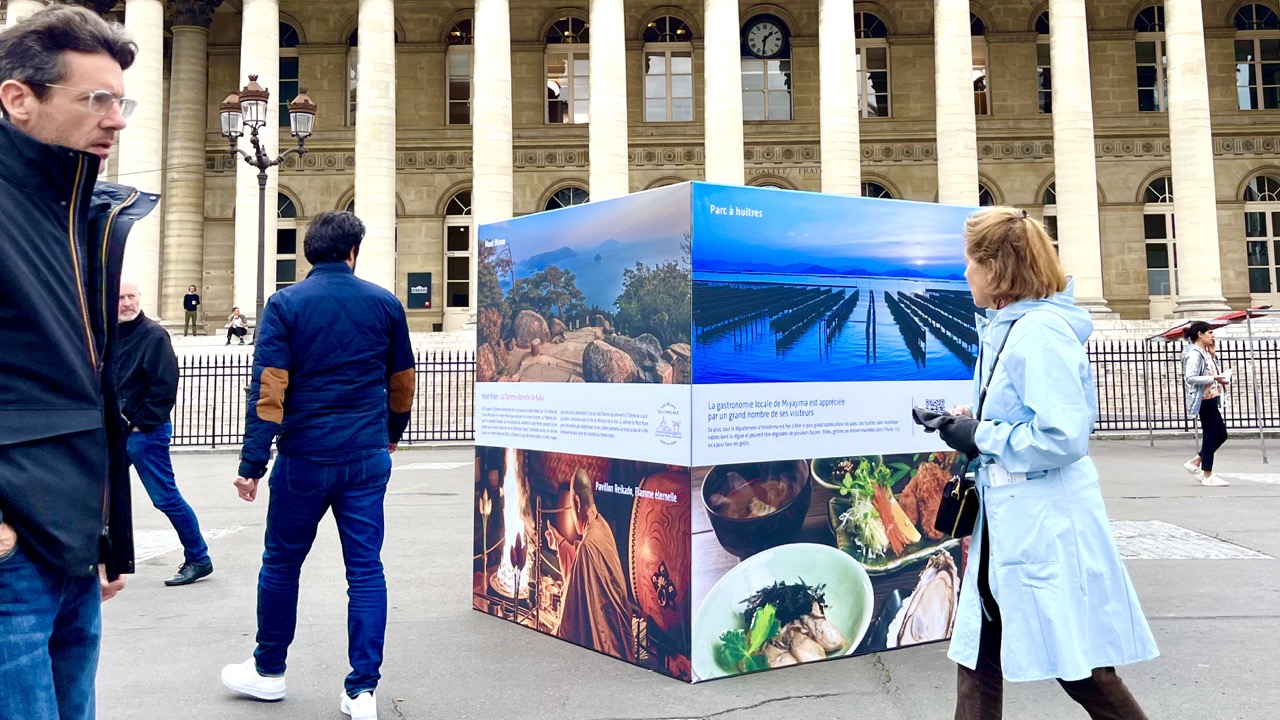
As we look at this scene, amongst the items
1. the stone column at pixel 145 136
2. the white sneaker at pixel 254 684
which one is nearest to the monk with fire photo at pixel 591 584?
the white sneaker at pixel 254 684

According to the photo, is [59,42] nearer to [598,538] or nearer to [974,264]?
[974,264]

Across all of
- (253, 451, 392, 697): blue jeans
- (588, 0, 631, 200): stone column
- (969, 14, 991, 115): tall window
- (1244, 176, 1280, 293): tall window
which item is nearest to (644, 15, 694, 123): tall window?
(588, 0, 631, 200): stone column

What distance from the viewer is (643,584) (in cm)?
434

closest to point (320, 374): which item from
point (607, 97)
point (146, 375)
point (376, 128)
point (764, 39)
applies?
point (146, 375)

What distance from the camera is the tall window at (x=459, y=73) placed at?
29.4 meters

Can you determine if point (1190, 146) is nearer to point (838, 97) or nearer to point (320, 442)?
point (838, 97)

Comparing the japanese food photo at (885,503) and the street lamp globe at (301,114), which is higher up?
the street lamp globe at (301,114)

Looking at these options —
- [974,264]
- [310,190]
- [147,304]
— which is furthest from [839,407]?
[310,190]

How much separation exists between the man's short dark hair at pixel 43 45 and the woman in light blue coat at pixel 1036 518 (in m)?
2.33

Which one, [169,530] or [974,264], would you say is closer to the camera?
[974,264]

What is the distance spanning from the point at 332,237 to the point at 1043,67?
2952cm

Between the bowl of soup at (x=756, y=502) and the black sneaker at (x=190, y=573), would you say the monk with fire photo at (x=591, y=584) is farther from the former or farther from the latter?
the black sneaker at (x=190, y=573)

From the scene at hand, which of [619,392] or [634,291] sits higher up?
[634,291]

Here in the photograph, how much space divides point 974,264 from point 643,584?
6.99 ft
